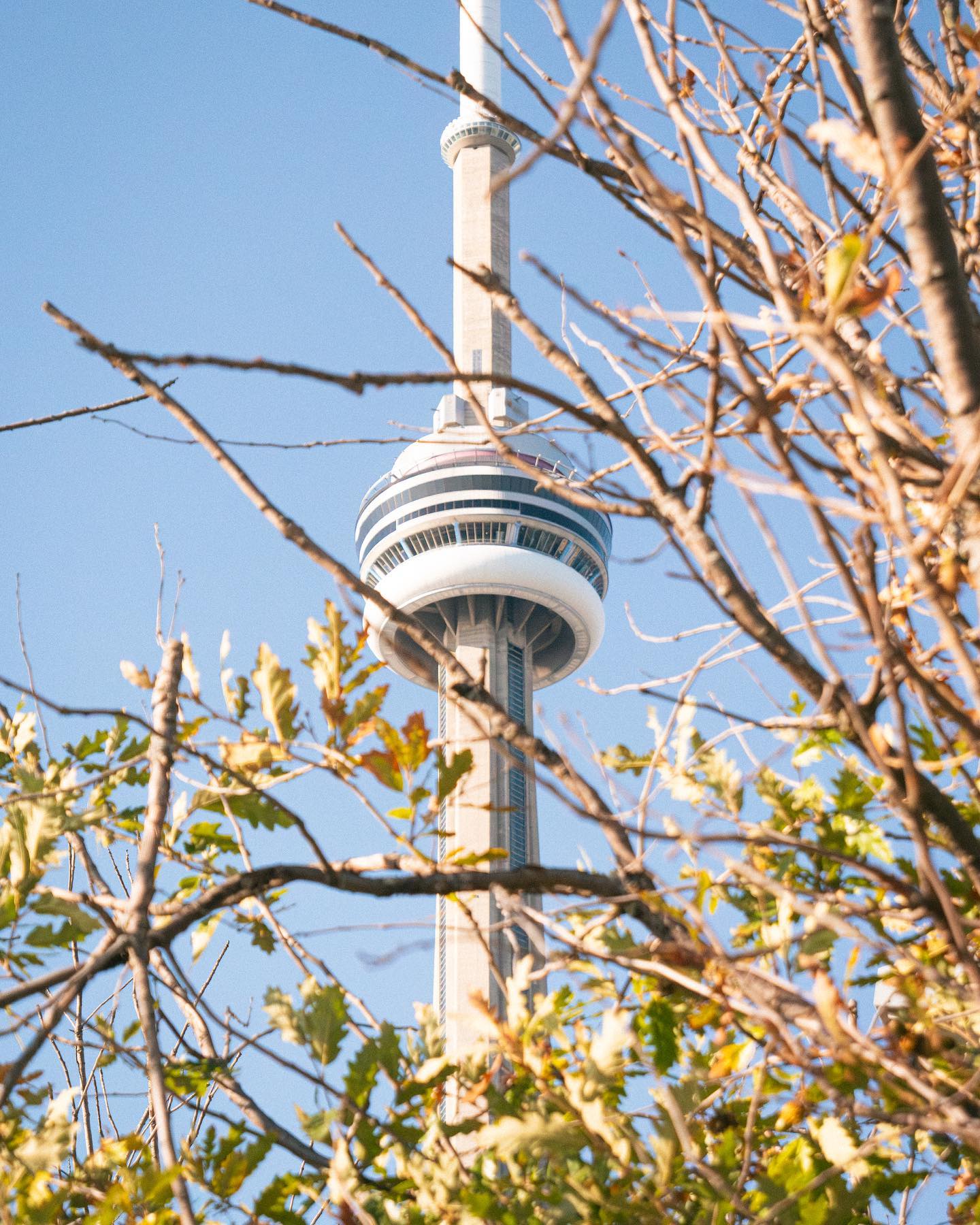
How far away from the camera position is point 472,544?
143ft

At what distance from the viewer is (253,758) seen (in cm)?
151

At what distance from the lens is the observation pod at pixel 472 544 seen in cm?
4266

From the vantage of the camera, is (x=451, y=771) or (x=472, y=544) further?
(x=472, y=544)

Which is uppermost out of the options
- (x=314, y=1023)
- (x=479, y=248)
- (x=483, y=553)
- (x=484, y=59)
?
(x=484, y=59)

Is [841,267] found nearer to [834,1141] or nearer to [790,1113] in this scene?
[834,1141]

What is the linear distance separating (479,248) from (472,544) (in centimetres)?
1307

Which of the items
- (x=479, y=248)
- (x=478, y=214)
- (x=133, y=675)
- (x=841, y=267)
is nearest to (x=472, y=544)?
(x=479, y=248)

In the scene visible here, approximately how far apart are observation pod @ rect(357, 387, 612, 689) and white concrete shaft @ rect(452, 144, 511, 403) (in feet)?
9.32

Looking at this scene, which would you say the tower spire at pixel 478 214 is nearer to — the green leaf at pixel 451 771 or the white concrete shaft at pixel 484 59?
the white concrete shaft at pixel 484 59

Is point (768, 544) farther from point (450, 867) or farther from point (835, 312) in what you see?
point (450, 867)

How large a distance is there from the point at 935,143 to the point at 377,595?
993mm

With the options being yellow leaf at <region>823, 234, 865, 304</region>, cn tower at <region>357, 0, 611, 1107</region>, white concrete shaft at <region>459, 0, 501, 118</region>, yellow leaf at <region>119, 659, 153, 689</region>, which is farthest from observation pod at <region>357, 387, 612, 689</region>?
yellow leaf at <region>823, 234, 865, 304</region>

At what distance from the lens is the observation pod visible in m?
42.7

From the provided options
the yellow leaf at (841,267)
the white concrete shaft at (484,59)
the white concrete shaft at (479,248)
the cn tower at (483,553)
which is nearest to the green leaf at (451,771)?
the yellow leaf at (841,267)
